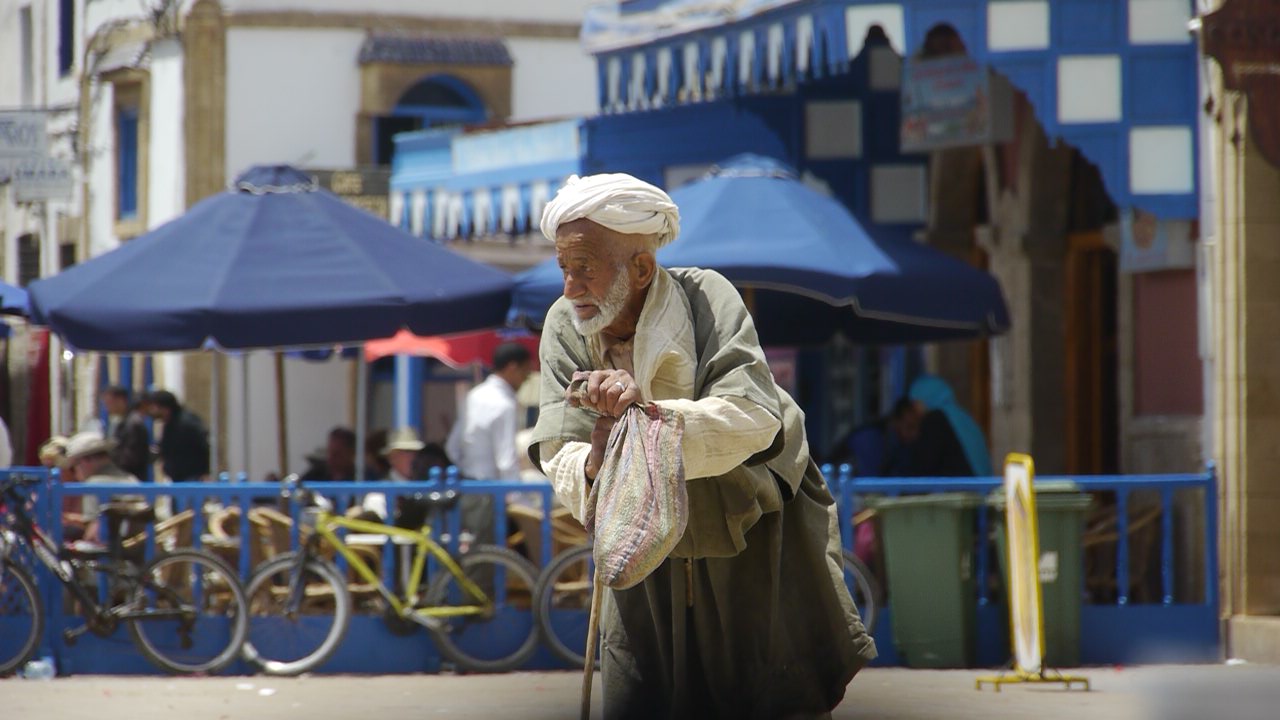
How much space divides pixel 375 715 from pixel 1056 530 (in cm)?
348

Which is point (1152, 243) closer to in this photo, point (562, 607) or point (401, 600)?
point (562, 607)

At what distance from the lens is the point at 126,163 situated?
92.4 feet

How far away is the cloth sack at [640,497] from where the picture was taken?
4508 millimetres

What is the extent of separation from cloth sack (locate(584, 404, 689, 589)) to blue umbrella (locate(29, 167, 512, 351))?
7.03 m

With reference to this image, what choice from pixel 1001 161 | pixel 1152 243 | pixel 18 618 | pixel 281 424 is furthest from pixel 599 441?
pixel 1001 161

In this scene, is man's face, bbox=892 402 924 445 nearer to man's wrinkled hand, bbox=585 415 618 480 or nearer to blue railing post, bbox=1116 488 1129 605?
blue railing post, bbox=1116 488 1129 605

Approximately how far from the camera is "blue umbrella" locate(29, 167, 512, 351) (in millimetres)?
11414

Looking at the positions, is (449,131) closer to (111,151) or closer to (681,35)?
(681,35)

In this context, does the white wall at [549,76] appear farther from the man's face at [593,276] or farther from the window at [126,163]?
the man's face at [593,276]

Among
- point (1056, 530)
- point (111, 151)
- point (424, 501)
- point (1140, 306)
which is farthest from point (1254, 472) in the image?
point (111, 151)

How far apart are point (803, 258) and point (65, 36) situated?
70.4 ft

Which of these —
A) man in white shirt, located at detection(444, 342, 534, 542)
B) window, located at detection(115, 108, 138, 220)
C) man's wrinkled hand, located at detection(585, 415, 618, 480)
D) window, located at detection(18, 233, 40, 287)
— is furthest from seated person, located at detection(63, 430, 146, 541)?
window, located at detection(18, 233, 40, 287)

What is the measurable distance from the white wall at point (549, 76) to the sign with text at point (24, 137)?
8614 mm

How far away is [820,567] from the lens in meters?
4.97
